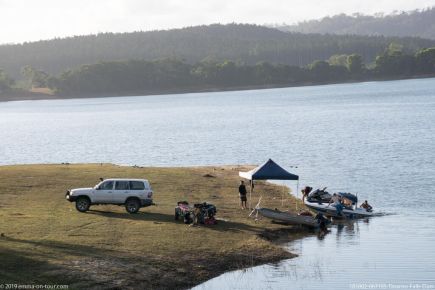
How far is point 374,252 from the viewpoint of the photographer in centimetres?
3534

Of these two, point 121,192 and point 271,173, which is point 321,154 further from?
point 121,192

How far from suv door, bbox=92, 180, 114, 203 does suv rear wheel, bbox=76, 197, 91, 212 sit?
39cm

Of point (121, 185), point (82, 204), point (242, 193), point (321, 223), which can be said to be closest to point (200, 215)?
point (121, 185)

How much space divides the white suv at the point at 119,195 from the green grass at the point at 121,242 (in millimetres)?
611

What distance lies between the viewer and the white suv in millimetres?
41156

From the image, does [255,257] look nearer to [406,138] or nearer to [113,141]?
[406,138]

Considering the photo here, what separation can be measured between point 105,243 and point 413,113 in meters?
121

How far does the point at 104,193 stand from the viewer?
4144 centimetres

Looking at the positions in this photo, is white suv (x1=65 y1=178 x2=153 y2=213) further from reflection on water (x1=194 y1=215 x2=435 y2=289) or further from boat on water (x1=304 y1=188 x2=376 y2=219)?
boat on water (x1=304 y1=188 x2=376 y2=219)

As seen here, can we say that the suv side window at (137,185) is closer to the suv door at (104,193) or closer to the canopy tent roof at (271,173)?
the suv door at (104,193)

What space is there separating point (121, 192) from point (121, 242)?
763 centimetres

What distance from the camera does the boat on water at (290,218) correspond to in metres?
40.7

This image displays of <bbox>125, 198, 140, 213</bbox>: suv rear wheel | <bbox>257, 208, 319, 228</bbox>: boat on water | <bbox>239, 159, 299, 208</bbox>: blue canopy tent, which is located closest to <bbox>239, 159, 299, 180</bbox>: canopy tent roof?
<bbox>239, 159, 299, 208</bbox>: blue canopy tent

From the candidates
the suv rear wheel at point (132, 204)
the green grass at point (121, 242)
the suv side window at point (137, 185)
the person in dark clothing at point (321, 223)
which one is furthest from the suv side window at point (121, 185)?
the person in dark clothing at point (321, 223)
